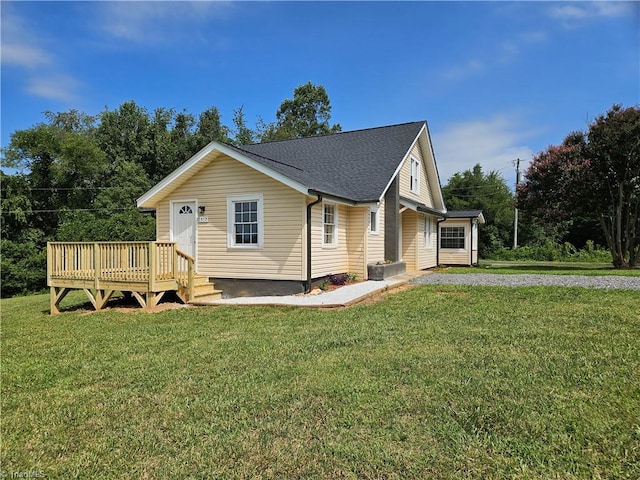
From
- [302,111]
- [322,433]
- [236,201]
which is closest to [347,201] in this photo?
[236,201]

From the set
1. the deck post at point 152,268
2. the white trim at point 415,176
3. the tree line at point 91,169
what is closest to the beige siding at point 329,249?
the deck post at point 152,268

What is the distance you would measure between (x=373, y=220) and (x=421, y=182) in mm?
5498

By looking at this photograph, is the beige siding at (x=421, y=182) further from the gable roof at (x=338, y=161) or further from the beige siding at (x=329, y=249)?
the beige siding at (x=329, y=249)

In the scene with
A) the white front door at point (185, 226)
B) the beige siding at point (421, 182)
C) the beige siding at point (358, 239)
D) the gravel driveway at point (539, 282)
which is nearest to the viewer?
the gravel driveway at point (539, 282)

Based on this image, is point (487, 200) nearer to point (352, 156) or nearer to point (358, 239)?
point (352, 156)

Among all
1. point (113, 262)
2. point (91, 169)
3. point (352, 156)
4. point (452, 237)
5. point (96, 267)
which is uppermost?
point (91, 169)

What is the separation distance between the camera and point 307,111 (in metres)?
42.7

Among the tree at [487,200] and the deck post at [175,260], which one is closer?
the deck post at [175,260]

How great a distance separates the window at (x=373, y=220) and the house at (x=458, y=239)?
25.6ft

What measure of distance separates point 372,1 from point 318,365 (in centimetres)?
943

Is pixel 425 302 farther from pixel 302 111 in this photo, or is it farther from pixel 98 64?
pixel 302 111

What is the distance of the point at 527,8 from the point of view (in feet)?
28.1

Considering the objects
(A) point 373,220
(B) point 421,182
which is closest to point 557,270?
(B) point 421,182

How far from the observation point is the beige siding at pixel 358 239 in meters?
12.7
